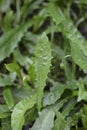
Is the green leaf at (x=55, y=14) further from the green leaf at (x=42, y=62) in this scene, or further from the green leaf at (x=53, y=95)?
the green leaf at (x=53, y=95)

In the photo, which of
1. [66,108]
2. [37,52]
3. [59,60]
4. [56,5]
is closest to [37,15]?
[56,5]

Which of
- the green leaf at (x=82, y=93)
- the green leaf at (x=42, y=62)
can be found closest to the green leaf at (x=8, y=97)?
the green leaf at (x=42, y=62)

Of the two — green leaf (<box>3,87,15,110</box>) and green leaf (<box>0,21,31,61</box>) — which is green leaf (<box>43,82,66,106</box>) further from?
green leaf (<box>0,21,31,61</box>)

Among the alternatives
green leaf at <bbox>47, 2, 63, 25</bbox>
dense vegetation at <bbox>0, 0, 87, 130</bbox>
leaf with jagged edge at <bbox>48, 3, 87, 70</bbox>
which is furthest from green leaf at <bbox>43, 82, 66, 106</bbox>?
green leaf at <bbox>47, 2, 63, 25</bbox>

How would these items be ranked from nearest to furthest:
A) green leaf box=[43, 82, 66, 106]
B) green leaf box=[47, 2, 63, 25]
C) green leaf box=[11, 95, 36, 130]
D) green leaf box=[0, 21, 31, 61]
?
green leaf box=[11, 95, 36, 130], green leaf box=[43, 82, 66, 106], green leaf box=[47, 2, 63, 25], green leaf box=[0, 21, 31, 61]

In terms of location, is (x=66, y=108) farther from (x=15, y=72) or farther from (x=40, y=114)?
(x=15, y=72)

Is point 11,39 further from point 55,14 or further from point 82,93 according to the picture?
point 82,93
